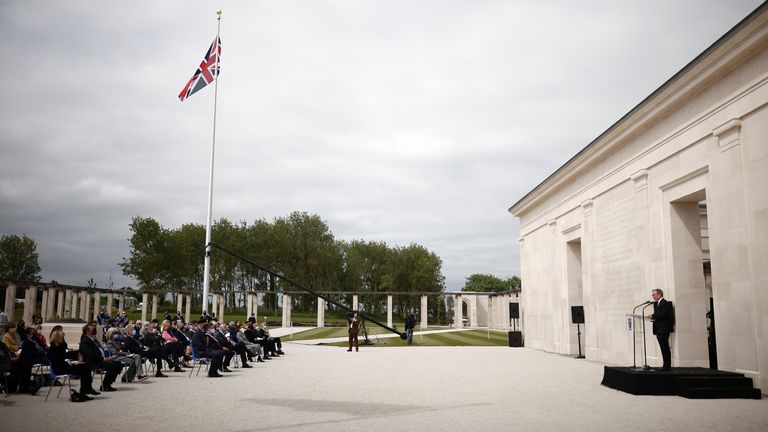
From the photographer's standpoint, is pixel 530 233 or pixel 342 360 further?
pixel 530 233

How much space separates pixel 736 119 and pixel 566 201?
12.2 meters

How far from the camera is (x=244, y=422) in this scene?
8180 millimetres

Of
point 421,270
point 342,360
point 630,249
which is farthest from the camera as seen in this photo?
point 421,270

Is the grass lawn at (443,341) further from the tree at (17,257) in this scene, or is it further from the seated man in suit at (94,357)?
the tree at (17,257)

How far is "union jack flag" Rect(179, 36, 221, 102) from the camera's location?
2653 cm

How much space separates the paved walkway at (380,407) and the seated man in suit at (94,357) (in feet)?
1.57

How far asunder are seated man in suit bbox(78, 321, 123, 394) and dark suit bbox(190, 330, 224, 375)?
323cm

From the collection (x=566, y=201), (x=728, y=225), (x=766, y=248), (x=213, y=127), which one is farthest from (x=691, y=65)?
(x=213, y=127)

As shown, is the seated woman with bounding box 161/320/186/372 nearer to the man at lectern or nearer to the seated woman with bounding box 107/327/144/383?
the seated woman with bounding box 107/327/144/383

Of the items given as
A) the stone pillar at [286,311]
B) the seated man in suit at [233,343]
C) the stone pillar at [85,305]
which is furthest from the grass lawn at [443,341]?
the stone pillar at [85,305]

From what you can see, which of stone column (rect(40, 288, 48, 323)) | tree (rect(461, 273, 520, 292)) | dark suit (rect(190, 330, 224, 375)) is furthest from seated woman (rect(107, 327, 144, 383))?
tree (rect(461, 273, 520, 292))

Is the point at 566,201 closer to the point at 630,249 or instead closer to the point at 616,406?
the point at 630,249

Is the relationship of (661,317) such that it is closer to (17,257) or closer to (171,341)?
(171,341)

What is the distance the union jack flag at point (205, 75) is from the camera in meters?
26.5
